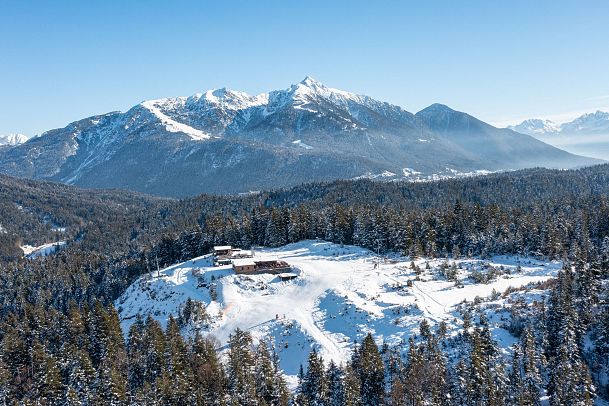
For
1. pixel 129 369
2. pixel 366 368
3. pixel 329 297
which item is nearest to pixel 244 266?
pixel 329 297

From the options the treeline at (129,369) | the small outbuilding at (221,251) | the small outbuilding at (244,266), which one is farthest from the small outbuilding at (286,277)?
the treeline at (129,369)

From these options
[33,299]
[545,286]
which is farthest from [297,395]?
[33,299]

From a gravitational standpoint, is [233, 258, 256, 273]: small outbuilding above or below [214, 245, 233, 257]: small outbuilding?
below

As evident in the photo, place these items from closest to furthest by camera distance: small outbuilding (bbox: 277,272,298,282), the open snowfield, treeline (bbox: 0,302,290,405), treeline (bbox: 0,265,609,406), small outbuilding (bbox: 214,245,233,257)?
treeline (bbox: 0,265,609,406) → treeline (bbox: 0,302,290,405) → the open snowfield → small outbuilding (bbox: 277,272,298,282) → small outbuilding (bbox: 214,245,233,257)

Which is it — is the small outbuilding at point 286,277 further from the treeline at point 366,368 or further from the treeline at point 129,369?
the treeline at point 366,368

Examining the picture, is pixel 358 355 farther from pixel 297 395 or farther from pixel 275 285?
pixel 275 285

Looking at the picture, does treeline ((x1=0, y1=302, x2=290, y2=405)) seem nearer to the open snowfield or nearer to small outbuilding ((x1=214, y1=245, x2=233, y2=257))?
the open snowfield

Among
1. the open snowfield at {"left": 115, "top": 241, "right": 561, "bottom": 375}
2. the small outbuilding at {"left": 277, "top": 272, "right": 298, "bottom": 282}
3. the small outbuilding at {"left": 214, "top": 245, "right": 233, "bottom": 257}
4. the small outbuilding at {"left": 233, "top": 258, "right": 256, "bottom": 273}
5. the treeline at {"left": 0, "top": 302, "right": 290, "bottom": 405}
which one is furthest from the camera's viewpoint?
the small outbuilding at {"left": 214, "top": 245, "right": 233, "bottom": 257}

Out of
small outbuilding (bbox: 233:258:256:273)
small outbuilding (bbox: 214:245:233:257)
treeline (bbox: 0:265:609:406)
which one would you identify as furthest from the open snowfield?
treeline (bbox: 0:265:609:406)

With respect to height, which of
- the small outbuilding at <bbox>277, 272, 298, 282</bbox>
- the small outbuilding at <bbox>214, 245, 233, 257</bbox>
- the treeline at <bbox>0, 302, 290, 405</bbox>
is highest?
the small outbuilding at <bbox>214, 245, 233, 257</bbox>
